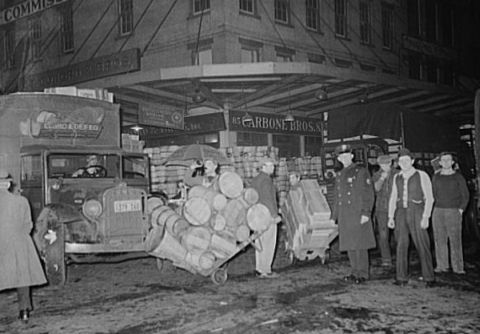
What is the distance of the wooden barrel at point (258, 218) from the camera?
24.6 feet

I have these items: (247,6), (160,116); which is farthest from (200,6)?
(160,116)

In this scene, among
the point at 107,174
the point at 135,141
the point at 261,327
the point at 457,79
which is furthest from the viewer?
the point at 457,79

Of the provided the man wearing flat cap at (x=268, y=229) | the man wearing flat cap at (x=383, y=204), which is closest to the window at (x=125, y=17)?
the man wearing flat cap at (x=383, y=204)

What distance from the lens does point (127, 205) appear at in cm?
755

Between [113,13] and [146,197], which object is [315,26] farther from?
[146,197]

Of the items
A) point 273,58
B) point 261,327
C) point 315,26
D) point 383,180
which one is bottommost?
point 261,327

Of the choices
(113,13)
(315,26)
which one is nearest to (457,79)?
(315,26)

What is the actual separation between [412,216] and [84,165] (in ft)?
21.1

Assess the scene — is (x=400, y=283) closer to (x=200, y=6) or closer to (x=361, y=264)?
(x=361, y=264)

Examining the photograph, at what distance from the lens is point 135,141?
1301cm

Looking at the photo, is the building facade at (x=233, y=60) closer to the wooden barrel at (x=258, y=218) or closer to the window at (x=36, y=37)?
the window at (x=36, y=37)

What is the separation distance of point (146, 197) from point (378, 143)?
638 cm

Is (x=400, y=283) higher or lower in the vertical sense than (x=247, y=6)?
lower

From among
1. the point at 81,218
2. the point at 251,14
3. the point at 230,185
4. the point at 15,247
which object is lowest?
the point at 15,247
